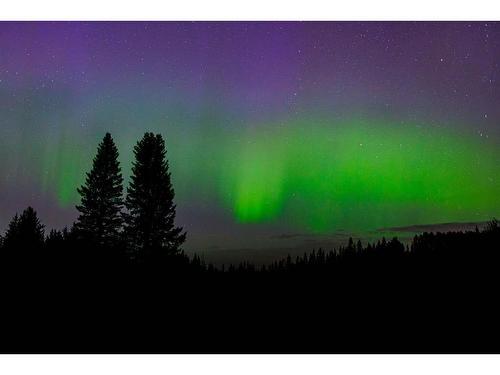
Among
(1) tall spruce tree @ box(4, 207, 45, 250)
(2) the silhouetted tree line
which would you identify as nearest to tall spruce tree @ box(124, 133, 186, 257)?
(2) the silhouetted tree line

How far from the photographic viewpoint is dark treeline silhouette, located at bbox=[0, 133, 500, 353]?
35.3ft

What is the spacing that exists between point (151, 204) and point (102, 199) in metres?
3.08

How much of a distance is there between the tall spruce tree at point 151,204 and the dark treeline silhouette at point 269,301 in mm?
3585

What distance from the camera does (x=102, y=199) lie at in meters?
23.8

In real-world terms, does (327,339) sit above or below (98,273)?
below

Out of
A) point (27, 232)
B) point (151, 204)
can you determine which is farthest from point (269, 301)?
point (27, 232)

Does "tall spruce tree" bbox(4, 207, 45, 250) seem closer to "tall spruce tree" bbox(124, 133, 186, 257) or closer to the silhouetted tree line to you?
the silhouetted tree line

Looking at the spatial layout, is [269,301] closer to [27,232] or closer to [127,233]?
[127,233]

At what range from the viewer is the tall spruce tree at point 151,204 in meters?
22.5

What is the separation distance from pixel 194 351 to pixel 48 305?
5348 millimetres

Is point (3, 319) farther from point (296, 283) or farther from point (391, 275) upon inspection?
point (391, 275)
